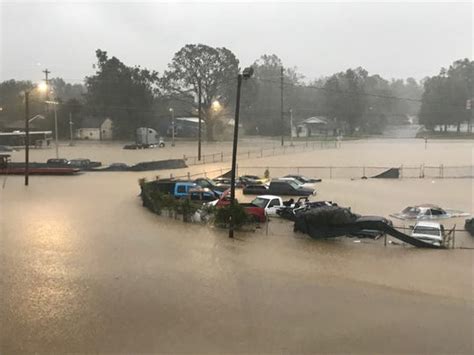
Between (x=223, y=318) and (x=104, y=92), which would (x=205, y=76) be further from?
(x=223, y=318)

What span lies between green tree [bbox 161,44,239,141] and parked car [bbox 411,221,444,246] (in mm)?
76605

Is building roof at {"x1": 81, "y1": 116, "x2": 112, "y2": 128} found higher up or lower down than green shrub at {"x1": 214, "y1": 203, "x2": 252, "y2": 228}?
higher up

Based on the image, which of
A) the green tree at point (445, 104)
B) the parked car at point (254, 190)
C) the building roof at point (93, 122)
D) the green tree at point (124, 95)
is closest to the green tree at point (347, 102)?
the green tree at point (445, 104)

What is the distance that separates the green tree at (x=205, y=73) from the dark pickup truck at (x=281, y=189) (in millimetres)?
64876

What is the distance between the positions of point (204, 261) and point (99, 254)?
11.2 ft

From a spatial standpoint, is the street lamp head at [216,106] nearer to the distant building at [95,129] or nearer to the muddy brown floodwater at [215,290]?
the distant building at [95,129]

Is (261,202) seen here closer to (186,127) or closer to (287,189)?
(287,189)

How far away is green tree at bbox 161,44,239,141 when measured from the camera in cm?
9381

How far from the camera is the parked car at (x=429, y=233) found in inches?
693

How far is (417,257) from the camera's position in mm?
16078

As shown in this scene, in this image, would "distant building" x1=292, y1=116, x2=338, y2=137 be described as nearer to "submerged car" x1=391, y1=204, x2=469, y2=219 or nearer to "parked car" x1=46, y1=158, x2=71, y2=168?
"parked car" x1=46, y1=158, x2=71, y2=168

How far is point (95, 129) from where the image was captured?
294ft

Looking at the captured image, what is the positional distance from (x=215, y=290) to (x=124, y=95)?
78.6 meters

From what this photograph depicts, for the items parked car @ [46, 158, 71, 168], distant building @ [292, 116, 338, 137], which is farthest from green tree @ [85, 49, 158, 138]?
parked car @ [46, 158, 71, 168]
